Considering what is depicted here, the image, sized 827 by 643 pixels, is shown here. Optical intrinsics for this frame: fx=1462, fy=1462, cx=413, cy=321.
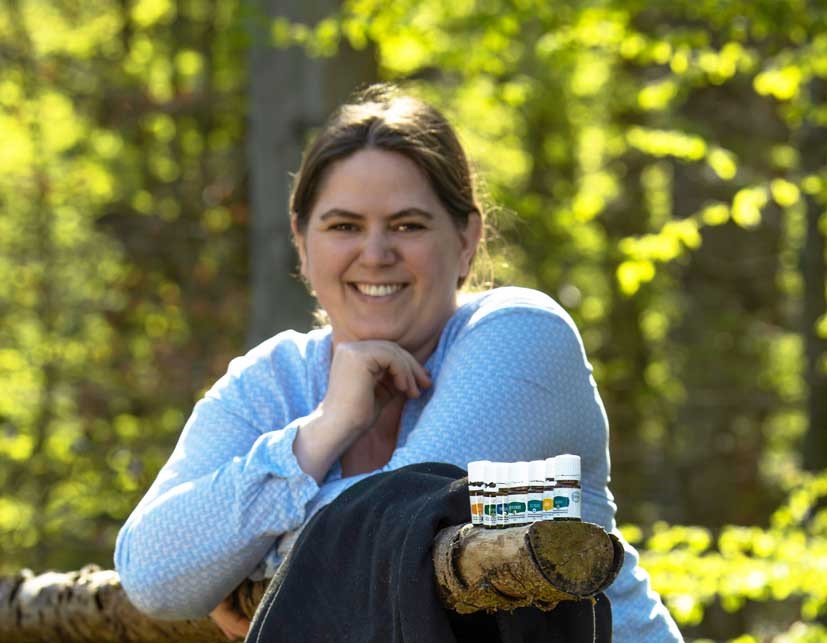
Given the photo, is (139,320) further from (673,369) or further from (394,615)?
(394,615)

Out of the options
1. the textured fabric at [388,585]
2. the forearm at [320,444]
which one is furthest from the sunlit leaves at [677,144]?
the textured fabric at [388,585]

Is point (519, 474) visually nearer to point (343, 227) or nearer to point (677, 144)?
point (343, 227)

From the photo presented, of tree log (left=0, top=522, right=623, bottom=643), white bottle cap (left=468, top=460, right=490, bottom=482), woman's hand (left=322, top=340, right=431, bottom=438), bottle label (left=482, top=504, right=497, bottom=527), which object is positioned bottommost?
woman's hand (left=322, top=340, right=431, bottom=438)

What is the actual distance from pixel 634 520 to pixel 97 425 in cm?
359

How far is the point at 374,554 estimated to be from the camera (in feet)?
6.61

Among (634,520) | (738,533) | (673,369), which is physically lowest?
(634,520)

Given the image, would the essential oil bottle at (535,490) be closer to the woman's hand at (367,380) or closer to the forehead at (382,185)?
the woman's hand at (367,380)

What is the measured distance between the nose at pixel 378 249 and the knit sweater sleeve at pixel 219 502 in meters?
0.29

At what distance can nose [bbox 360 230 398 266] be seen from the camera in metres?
2.79

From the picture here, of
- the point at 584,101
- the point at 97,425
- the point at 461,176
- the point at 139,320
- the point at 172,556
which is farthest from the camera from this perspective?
the point at 584,101

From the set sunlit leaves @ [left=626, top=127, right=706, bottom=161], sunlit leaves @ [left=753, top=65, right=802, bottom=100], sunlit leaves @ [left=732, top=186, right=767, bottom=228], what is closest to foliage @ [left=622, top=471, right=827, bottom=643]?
sunlit leaves @ [left=732, top=186, right=767, bottom=228]

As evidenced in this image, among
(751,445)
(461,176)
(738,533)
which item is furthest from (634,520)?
(461,176)

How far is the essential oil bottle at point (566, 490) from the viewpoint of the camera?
1.71 meters

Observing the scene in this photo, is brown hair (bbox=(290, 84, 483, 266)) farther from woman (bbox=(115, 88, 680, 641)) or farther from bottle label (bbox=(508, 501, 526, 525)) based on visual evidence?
bottle label (bbox=(508, 501, 526, 525))
